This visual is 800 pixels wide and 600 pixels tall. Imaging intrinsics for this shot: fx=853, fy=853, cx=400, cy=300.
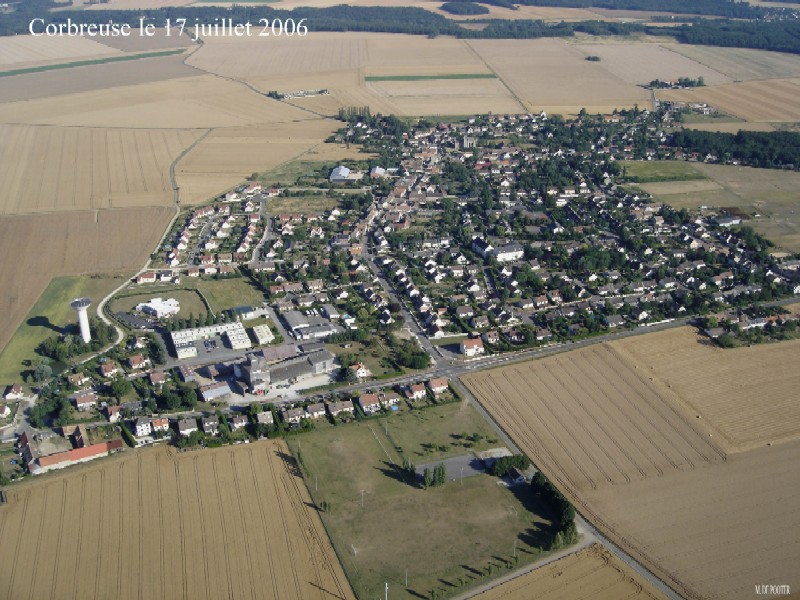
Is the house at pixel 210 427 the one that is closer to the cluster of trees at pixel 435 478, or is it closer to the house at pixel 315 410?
the house at pixel 315 410

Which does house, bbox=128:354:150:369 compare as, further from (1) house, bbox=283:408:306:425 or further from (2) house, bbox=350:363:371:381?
(2) house, bbox=350:363:371:381

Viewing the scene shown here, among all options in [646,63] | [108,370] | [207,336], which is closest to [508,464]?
[207,336]

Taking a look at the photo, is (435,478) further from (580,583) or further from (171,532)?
(171,532)

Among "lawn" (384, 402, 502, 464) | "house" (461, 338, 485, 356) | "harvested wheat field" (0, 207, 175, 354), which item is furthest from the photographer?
"harvested wheat field" (0, 207, 175, 354)

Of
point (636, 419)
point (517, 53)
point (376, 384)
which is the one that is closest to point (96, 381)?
point (376, 384)

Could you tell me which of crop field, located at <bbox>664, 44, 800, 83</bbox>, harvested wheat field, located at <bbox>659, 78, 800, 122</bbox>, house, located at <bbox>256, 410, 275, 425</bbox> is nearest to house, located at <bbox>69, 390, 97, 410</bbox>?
house, located at <bbox>256, 410, 275, 425</bbox>

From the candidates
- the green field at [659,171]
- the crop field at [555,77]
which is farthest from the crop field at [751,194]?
the crop field at [555,77]
